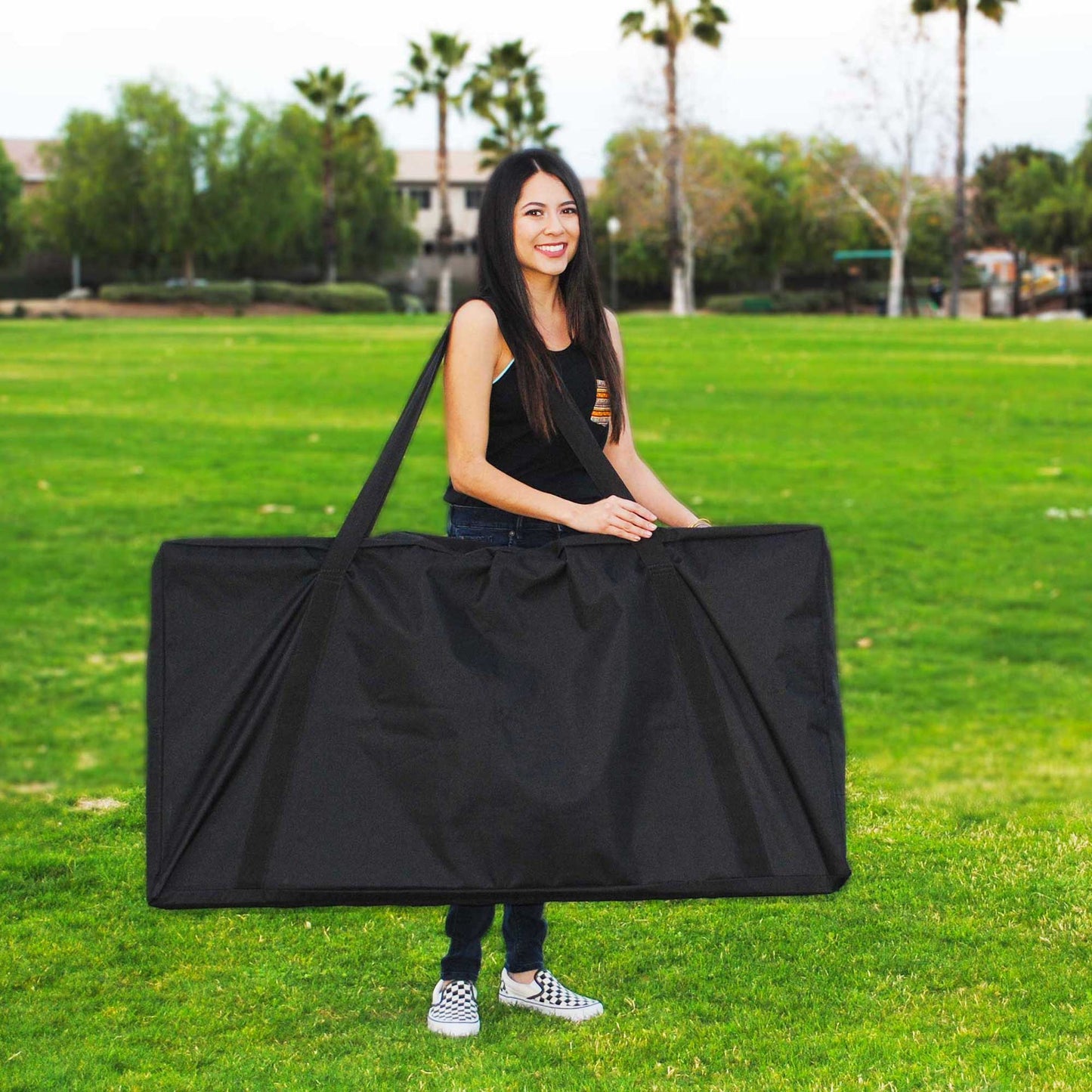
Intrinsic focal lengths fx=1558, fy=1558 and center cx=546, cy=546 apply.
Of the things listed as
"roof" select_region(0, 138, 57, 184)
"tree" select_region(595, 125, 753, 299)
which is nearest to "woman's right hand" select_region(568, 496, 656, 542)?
"tree" select_region(595, 125, 753, 299)

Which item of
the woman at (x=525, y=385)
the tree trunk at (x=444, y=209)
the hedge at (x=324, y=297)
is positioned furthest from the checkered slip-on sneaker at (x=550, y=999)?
the tree trunk at (x=444, y=209)

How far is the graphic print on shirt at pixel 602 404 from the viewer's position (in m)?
3.44

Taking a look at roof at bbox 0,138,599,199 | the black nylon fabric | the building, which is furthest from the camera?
roof at bbox 0,138,599,199

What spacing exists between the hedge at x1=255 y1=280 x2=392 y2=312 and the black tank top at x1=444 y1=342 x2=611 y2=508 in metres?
59.0

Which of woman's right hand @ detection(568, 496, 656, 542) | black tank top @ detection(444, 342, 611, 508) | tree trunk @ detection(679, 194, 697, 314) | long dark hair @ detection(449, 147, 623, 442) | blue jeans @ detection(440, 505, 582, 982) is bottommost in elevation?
blue jeans @ detection(440, 505, 582, 982)

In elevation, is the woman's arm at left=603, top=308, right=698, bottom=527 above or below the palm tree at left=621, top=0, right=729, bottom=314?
below

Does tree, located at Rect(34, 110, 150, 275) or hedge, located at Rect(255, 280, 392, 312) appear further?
tree, located at Rect(34, 110, 150, 275)

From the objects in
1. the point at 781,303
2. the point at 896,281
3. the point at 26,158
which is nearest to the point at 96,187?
the point at 26,158

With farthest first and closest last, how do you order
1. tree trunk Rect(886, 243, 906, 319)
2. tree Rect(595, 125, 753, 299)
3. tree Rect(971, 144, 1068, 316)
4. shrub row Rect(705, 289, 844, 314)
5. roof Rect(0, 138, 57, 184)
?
roof Rect(0, 138, 57, 184), tree Rect(971, 144, 1068, 316), shrub row Rect(705, 289, 844, 314), tree Rect(595, 125, 753, 299), tree trunk Rect(886, 243, 906, 319)

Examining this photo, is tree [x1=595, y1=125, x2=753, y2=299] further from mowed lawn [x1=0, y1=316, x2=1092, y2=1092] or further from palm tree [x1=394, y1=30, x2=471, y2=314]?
mowed lawn [x1=0, y1=316, x2=1092, y2=1092]

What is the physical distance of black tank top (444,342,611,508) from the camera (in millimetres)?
3369

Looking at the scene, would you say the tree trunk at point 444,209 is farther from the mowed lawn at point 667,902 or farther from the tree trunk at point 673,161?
the mowed lawn at point 667,902

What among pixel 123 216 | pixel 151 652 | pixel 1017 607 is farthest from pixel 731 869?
Result: pixel 123 216

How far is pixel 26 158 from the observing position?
89438 millimetres
